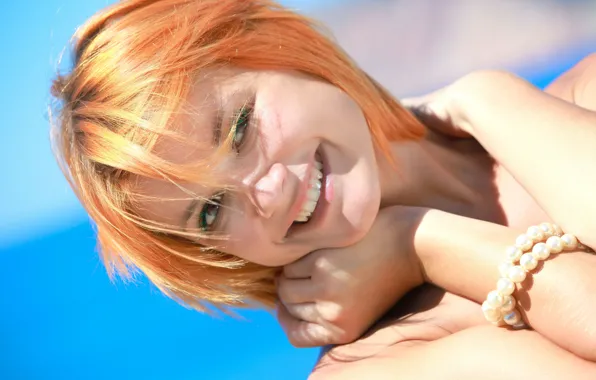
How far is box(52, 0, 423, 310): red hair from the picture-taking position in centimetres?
117

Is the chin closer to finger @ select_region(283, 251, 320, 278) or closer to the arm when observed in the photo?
finger @ select_region(283, 251, 320, 278)

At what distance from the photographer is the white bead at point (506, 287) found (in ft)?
3.59

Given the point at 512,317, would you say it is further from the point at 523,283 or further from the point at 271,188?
the point at 271,188

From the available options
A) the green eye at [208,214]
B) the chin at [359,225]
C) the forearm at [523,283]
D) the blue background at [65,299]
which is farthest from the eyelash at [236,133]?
the blue background at [65,299]

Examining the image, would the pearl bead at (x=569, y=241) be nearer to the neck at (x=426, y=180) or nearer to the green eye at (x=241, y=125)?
the neck at (x=426, y=180)

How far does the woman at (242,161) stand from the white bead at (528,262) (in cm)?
3

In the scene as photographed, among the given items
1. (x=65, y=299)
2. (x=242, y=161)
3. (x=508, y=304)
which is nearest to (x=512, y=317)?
(x=508, y=304)

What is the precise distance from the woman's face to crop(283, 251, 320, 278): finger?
A: 2cm

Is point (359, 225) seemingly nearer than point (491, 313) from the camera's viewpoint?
No

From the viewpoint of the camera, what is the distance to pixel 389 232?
4.30ft

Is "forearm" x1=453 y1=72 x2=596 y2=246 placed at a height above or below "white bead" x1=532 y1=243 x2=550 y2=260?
above

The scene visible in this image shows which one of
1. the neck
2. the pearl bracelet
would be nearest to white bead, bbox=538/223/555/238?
the pearl bracelet

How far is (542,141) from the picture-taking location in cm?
120

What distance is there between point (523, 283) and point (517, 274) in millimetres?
25
